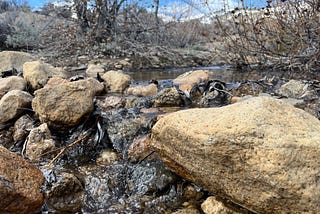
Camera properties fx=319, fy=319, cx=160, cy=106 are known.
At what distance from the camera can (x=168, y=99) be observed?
137 inches

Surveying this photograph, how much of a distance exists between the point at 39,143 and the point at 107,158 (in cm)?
63

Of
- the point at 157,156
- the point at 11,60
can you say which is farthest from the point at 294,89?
the point at 11,60

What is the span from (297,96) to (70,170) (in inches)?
103

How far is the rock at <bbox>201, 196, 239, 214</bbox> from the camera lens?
177cm

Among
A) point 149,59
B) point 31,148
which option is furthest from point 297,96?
point 149,59

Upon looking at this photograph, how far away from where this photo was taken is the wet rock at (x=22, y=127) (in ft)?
10.0

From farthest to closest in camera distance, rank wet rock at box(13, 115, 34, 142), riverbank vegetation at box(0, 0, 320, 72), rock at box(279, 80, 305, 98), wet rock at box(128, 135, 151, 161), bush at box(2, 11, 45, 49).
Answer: bush at box(2, 11, 45, 49)
riverbank vegetation at box(0, 0, 320, 72)
rock at box(279, 80, 305, 98)
wet rock at box(13, 115, 34, 142)
wet rock at box(128, 135, 151, 161)

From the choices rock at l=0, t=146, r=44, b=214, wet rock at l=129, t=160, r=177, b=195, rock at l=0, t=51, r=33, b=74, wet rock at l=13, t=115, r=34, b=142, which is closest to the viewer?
rock at l=0, t=146, r=44, b=214

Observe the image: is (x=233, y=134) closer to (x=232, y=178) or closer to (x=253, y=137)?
(x=253, y=137)

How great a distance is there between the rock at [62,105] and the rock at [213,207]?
5.13ft

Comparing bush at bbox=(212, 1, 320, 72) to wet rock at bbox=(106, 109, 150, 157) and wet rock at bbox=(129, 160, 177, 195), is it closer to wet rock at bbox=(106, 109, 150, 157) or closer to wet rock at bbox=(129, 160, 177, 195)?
wet rock at bbox=(106, 109, 150, 157)

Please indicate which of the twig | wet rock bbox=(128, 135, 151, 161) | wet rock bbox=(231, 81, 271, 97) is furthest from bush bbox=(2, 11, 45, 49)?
wet rock bbox=(128, 135, 151, 161)

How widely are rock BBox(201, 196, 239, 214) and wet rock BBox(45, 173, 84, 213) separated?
2.58ft

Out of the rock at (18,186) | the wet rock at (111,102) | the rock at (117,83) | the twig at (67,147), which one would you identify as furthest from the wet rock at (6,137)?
the rock at (117,83)
